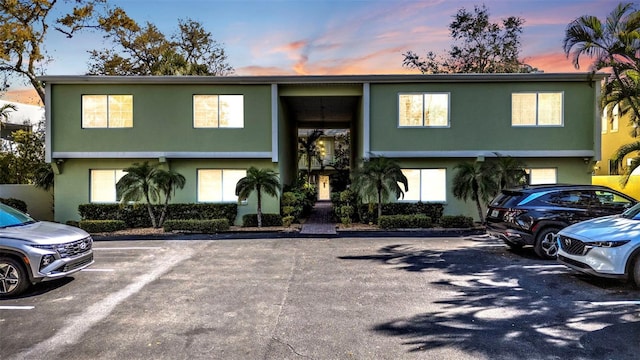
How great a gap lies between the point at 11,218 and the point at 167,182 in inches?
260

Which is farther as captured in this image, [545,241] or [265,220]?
[265,220]

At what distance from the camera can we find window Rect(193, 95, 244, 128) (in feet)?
49.8

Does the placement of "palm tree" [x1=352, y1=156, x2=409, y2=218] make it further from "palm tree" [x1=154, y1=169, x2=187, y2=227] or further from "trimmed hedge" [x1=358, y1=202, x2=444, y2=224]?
"palm tree" [x1=154, y1=169, x2=187, y2=227]

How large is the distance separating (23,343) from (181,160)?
11253mm

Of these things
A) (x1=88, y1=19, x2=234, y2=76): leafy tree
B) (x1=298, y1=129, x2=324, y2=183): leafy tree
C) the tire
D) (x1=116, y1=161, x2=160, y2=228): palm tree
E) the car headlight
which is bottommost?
the tire

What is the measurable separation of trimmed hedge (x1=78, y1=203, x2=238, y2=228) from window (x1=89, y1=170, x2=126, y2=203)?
63cm

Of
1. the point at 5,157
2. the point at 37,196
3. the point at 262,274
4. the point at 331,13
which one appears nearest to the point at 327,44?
the point at 331,13

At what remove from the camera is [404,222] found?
1346 centimetres

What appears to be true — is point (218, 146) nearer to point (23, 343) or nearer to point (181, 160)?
point (181, 160)

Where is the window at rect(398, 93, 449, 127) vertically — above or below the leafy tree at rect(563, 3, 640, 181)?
below

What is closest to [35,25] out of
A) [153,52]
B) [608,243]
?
[153,52]

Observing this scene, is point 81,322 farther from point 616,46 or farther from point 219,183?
point 616,46

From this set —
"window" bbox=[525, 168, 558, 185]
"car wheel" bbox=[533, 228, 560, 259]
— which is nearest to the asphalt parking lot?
"car wheel" bbox=[533, 228, 560, 259]

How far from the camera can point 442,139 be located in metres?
15.1
